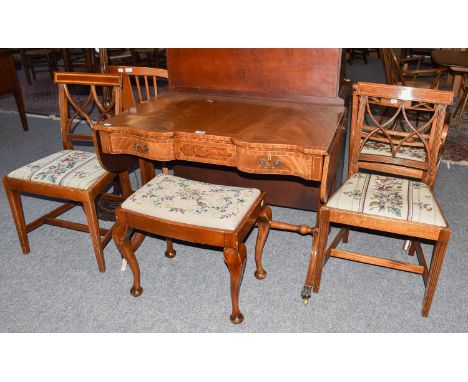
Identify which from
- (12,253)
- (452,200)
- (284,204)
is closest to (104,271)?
(12,253)

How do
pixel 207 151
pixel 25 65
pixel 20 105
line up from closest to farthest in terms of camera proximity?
pixel 207 151 → pixel 20 105 → pixel 25 65

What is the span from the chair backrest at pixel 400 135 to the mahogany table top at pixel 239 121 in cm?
14

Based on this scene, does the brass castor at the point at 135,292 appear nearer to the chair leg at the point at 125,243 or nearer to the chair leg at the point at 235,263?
the chair leg at the point at 125,243

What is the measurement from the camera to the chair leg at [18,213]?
7.35 ft

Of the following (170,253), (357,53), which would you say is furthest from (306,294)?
(357,53)

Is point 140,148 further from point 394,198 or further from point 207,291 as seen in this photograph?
point 394,198

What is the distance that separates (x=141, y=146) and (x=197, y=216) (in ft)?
1.44

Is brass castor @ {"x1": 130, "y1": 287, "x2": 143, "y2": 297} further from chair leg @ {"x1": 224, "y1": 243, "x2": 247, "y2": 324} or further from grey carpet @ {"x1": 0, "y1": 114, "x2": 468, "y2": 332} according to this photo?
chair leg @ {"x1": 224, "y1": 243, "x2": 247, "y2": 324}

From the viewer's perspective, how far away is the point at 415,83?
397 cm

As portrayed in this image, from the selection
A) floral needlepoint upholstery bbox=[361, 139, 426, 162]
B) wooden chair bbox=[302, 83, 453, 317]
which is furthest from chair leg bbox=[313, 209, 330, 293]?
floral needlepoint upholstery bbox=[361, 139, 426, 162]

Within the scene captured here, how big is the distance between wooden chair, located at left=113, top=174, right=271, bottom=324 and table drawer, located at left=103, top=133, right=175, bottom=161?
0.56ft

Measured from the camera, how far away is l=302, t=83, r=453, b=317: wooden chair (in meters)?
1.76

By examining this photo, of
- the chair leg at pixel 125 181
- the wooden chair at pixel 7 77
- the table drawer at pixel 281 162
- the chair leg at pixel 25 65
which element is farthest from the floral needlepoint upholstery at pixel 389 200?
the chair leg at pixel 25 65

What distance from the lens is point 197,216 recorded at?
1752 millimetres
